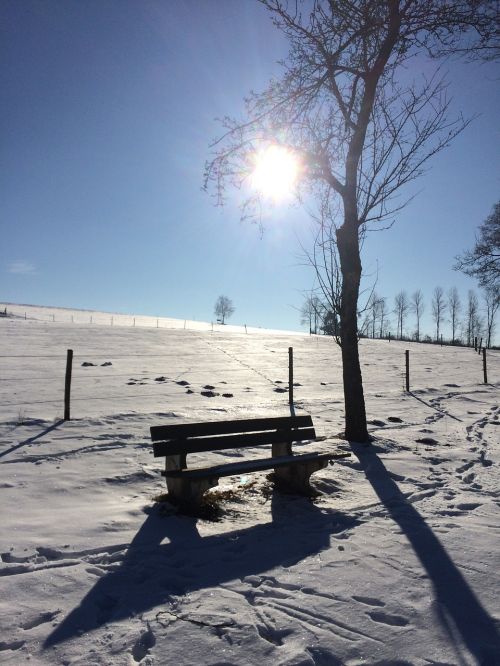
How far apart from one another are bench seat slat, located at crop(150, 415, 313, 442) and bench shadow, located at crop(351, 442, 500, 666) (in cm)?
134

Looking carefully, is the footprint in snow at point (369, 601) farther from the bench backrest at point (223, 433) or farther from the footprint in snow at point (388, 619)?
the bench backrest at point (223, 433)

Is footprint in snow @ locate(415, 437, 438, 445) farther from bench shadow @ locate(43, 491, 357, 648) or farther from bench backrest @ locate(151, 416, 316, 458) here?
bench shadow @ locate(43, 491, 357, 648)

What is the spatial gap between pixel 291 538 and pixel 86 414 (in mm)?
5903

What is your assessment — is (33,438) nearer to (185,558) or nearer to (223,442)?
(223,442)

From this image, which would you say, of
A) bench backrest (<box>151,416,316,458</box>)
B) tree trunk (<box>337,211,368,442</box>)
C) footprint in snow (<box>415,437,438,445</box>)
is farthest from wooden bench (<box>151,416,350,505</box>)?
footprint in snow (<box>415,437,438,445</box>)

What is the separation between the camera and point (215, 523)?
4375 millimetres

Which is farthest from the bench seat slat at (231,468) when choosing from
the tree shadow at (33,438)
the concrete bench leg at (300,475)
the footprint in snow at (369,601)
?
the tree shadow at (33,438)

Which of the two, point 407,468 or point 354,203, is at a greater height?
point 354,203

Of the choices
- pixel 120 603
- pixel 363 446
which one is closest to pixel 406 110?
pixel 363 446

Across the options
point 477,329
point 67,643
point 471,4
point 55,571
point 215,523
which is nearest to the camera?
point 67,643

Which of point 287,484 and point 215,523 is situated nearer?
point 215,523

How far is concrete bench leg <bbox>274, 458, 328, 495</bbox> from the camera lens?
5.27 m

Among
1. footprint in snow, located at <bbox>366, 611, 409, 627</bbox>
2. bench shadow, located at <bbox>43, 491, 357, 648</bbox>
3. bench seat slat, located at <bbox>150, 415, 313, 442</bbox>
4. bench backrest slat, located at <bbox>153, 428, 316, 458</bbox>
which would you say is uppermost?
bench seat slat, located at <bbox>150, 415, 313, 442</bbox>

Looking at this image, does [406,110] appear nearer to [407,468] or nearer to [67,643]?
[407,468]
